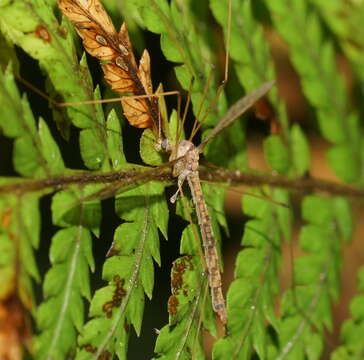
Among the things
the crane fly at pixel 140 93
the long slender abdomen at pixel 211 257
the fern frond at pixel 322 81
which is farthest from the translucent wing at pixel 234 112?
the fern frond at pixel 322 81

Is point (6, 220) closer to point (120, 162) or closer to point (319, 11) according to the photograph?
point (120, 162)

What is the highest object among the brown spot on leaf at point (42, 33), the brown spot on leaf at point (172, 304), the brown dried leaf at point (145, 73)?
the brown spot on leaf at point (42, 33)

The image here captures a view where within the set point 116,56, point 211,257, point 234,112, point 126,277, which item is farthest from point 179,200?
point 116,56

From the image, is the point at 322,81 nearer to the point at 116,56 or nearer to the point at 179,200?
the point at 179,200

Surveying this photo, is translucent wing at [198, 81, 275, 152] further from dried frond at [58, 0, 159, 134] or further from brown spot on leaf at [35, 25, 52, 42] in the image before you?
brown spot on leaf at [35, 25, 52, 42]

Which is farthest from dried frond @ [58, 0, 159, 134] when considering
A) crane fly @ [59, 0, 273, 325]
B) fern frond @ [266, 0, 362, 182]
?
fern frond @ [266, 0, 362, 182]

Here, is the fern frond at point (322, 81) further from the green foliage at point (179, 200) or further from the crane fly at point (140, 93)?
the crane fly at point (140, 93)
